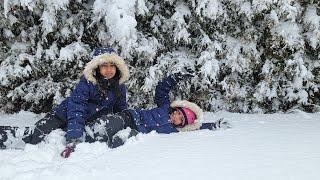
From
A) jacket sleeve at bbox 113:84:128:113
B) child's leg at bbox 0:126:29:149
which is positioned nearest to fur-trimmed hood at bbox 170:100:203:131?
jacket sleeve at bbox 113:84:128:113

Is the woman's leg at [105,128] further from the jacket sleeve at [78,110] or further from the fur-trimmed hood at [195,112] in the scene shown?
the fur-trimmed hood at [195,112]

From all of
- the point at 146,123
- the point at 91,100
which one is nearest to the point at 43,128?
the point at 91,100

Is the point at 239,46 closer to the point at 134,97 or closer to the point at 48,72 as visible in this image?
the point at 134,97

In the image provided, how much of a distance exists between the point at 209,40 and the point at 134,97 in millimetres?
1236

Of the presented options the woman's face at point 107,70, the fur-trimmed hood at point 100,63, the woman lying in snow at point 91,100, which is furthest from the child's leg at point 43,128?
the woman's face at point 107,70

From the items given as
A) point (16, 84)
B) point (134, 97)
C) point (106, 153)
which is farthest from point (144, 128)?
point (16, 84)

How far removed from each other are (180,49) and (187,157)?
255 centimetres

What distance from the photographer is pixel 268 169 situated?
3146 mm

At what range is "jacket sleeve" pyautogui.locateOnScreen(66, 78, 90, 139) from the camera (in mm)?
4031

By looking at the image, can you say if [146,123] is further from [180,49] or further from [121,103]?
[180,49]

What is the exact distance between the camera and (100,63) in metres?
4.49

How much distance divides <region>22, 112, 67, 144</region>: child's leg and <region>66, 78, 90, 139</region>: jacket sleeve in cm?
28

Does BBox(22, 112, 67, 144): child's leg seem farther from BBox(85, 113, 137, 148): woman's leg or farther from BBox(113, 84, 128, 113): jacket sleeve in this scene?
BBox(113, 84, 128, 113): jacket sleeve

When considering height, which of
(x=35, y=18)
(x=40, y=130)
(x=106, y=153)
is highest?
(x=35, y=18)
